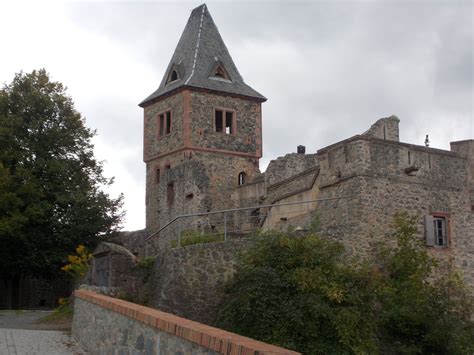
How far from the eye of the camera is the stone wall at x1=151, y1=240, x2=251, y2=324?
19703 mm

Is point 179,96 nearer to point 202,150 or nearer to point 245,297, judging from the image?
point 202,150

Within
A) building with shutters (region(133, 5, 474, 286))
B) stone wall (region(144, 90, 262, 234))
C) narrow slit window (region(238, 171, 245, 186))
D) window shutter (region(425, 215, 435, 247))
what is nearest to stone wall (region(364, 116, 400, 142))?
building with shutters (region(133, 5, 474, 286))

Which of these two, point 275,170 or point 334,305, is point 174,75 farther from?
point 334,305

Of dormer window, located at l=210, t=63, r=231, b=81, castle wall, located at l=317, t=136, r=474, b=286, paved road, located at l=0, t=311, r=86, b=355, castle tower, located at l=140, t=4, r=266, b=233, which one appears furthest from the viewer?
dormer window, located at l=210, t=63, r=231, b=81

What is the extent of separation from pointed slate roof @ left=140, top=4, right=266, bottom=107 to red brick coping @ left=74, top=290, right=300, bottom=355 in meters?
30.7

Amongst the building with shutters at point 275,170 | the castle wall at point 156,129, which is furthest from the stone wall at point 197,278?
the castle wall at point 156,129

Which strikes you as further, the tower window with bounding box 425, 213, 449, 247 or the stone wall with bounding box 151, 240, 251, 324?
the tower window with bounding box 425, 213, 449, 247

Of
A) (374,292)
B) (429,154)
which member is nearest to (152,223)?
(429,154)

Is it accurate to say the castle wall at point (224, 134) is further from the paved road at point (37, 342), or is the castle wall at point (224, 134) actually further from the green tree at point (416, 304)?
the paved road at point (37, 342)

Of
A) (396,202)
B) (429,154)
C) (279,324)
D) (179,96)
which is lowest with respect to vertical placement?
(279,324)

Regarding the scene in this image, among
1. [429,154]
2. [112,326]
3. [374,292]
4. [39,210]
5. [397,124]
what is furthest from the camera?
[39,210]

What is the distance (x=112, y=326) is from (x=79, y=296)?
4.97 meters

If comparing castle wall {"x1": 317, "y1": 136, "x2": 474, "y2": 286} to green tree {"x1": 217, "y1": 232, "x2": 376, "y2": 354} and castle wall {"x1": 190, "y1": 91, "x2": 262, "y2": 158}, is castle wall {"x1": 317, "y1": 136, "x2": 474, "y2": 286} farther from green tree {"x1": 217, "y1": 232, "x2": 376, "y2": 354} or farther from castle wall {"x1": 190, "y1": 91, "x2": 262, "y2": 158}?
castle wall {"x1": 190, "y1": 91, "x2": 262, "y2": 158}

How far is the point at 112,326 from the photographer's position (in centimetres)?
1241
